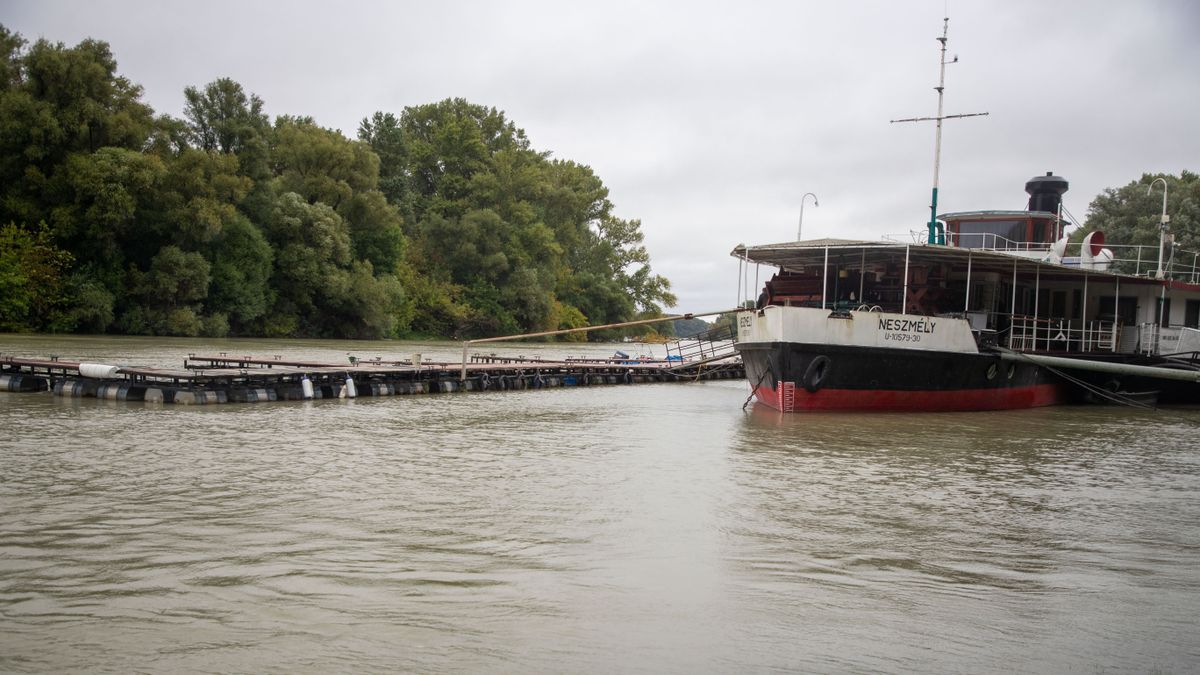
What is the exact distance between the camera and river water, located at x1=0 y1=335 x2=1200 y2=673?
5.29 metres

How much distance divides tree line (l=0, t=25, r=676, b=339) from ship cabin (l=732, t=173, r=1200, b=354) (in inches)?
1253

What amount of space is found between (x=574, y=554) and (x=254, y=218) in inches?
1971

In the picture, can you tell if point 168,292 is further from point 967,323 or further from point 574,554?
point 574,554

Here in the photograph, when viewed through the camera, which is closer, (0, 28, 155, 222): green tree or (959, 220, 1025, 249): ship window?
(959, 220, 1025, 249): ship window

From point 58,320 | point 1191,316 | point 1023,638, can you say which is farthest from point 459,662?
point 58,320

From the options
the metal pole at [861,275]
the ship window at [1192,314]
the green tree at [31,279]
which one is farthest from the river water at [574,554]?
the green tree at [31,279]

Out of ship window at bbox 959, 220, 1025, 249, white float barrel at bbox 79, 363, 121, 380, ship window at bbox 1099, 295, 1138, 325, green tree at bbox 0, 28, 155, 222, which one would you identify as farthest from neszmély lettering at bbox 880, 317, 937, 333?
green tree at bbox 0, 28, 155, 222

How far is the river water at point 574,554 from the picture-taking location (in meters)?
5.29

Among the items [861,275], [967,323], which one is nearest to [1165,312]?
[967,323]

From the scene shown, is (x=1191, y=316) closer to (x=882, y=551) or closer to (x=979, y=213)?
(x=979, y=213)

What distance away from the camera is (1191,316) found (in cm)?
2938

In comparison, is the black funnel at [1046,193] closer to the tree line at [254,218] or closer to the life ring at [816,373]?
the life ring at [816,373]

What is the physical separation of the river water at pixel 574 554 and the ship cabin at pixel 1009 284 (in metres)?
8.29

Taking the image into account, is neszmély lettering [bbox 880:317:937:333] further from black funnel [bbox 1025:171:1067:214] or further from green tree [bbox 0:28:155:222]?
green tree [bbox 0:28:155:222]
